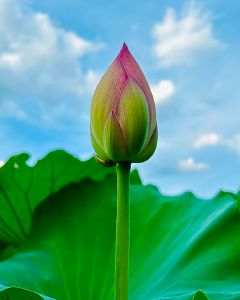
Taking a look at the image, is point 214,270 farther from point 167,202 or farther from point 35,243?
point 35,243

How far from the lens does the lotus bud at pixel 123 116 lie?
0.44 metres

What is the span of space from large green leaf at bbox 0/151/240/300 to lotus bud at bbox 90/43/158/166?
403 millimetres

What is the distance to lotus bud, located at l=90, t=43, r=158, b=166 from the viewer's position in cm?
44

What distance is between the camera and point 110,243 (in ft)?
2.84

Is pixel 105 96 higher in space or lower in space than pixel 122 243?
higher

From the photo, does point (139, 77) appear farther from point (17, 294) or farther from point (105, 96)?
point (17, 294)

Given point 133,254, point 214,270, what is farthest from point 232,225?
point 133,254

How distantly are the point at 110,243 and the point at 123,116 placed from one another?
0.54m

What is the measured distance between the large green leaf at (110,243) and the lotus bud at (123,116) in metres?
0.40

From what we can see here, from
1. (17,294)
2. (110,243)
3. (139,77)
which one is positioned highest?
(139,77)

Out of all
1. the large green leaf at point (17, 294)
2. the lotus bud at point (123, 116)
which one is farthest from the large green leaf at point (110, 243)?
the lotus bud at point (123, 116)

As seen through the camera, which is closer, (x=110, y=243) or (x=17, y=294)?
(x=17, y=294)

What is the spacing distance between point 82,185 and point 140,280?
348 mm

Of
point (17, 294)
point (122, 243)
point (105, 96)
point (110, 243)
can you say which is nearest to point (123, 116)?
point (105, 96)
